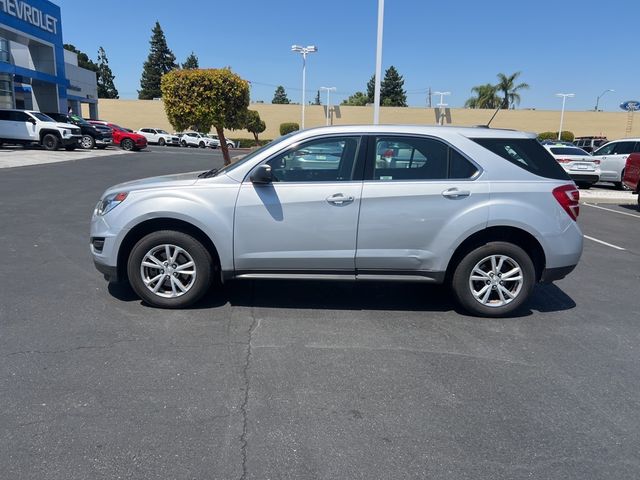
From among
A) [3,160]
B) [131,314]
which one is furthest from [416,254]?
[3,160]

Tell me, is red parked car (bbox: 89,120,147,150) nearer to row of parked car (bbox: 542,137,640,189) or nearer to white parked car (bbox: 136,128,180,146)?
white parked car (bbox: 136,128,180,146)

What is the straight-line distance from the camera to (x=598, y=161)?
17469mm

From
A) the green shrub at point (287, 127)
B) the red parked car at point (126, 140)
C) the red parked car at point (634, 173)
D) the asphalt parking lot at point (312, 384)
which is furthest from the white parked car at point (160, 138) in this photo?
the asphalt parking lot at point (312, 384)

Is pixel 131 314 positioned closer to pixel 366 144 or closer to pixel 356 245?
pixel 356 245

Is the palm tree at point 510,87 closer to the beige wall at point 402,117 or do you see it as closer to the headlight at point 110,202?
the beige wall at point 402,117

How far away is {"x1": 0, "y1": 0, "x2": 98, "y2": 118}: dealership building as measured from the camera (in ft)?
87.4

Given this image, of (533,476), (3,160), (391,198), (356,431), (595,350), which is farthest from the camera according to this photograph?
(3,160)

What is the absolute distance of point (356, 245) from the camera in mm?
4711

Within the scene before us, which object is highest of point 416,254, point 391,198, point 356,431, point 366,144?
point 366,144

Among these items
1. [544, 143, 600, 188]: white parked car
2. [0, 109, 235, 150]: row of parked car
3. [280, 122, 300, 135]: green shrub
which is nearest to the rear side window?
[544, 143, 600, 188]: white parked car

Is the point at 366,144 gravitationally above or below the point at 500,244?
above

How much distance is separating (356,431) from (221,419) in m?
0.84

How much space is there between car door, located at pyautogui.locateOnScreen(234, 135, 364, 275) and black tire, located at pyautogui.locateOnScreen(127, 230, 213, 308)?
374 mm

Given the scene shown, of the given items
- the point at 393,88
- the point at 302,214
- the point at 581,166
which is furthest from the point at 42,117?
the point at 393,88
